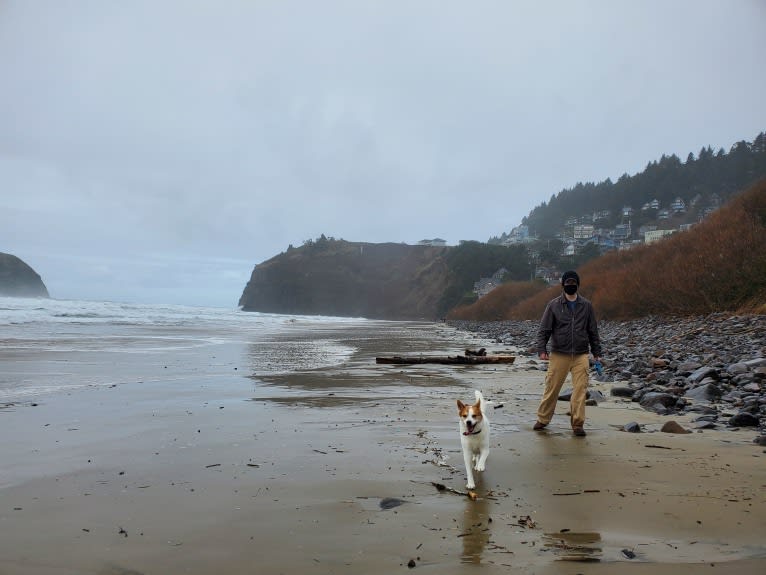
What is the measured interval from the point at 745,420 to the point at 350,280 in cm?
13472

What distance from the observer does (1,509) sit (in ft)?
12.9

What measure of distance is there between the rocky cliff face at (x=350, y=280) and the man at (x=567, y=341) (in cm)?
11252

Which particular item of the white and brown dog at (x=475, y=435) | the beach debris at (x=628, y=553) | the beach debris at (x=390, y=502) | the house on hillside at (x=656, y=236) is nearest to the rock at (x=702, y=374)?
the white and brown dog at (x=475, y=435)

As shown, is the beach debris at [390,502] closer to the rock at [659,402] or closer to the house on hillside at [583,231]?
the rock at [659,402]

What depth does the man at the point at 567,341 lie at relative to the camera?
6.85 metres

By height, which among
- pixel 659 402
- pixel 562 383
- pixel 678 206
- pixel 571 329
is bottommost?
pixel 659 402

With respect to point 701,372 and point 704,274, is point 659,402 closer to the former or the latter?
point 701,372

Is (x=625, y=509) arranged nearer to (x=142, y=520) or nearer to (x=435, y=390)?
(x=142, y=520)

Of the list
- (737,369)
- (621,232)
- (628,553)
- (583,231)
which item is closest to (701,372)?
(737,369)

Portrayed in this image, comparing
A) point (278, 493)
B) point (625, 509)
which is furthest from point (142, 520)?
point (625, 509)

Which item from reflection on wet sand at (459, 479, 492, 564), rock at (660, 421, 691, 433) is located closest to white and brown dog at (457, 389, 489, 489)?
reflection on wet sand at (459, 479, 492, 564)

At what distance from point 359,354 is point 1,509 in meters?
14.4

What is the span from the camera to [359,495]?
14.0 ft

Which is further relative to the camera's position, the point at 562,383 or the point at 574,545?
the point at 562,383
